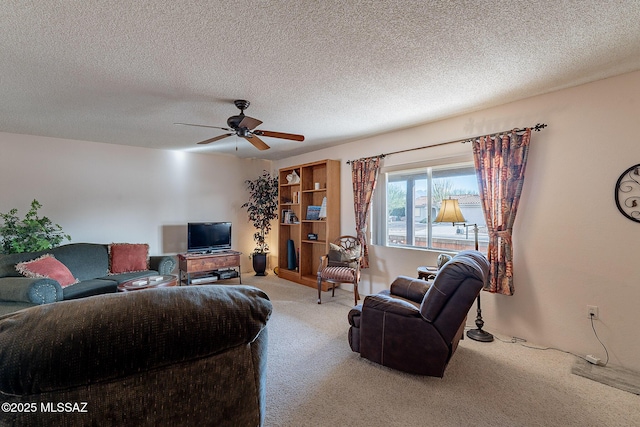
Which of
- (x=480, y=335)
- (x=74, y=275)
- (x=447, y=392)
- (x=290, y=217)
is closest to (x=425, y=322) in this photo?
(x=447, y=392)

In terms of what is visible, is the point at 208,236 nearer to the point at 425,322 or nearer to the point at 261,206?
the point at 261,206

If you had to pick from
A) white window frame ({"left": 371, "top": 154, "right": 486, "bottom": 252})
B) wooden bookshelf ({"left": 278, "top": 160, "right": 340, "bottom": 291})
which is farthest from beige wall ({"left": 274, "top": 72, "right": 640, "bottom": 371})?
wooden bookshelf ({"left": 278, "top": 160, "right": 340, "bottom": 291})

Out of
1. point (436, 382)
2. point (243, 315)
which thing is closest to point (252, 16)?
point (243, 315)

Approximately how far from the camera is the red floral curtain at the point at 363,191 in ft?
14.0

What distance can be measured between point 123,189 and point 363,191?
3.97 meters

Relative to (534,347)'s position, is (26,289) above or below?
Answer: above

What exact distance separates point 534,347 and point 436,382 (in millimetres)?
1307

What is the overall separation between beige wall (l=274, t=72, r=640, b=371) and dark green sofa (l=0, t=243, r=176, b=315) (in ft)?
14.8

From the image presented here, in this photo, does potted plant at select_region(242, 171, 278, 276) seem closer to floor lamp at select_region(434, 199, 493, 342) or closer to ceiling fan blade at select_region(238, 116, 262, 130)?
ceiling fan blade at select_region(238, 116, 262, 130)

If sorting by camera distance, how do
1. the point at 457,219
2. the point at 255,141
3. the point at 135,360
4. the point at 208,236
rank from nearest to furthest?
1. the point at 135,360
2. the point at 457,219
3. the point at 255,141
4. the point at 208,236

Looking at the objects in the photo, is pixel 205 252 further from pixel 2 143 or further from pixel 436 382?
pixel 436 382

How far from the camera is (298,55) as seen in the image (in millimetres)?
2133

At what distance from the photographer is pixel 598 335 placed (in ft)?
8.27

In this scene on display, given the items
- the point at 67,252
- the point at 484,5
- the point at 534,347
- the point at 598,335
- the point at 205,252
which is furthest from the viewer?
the point at 205,252
